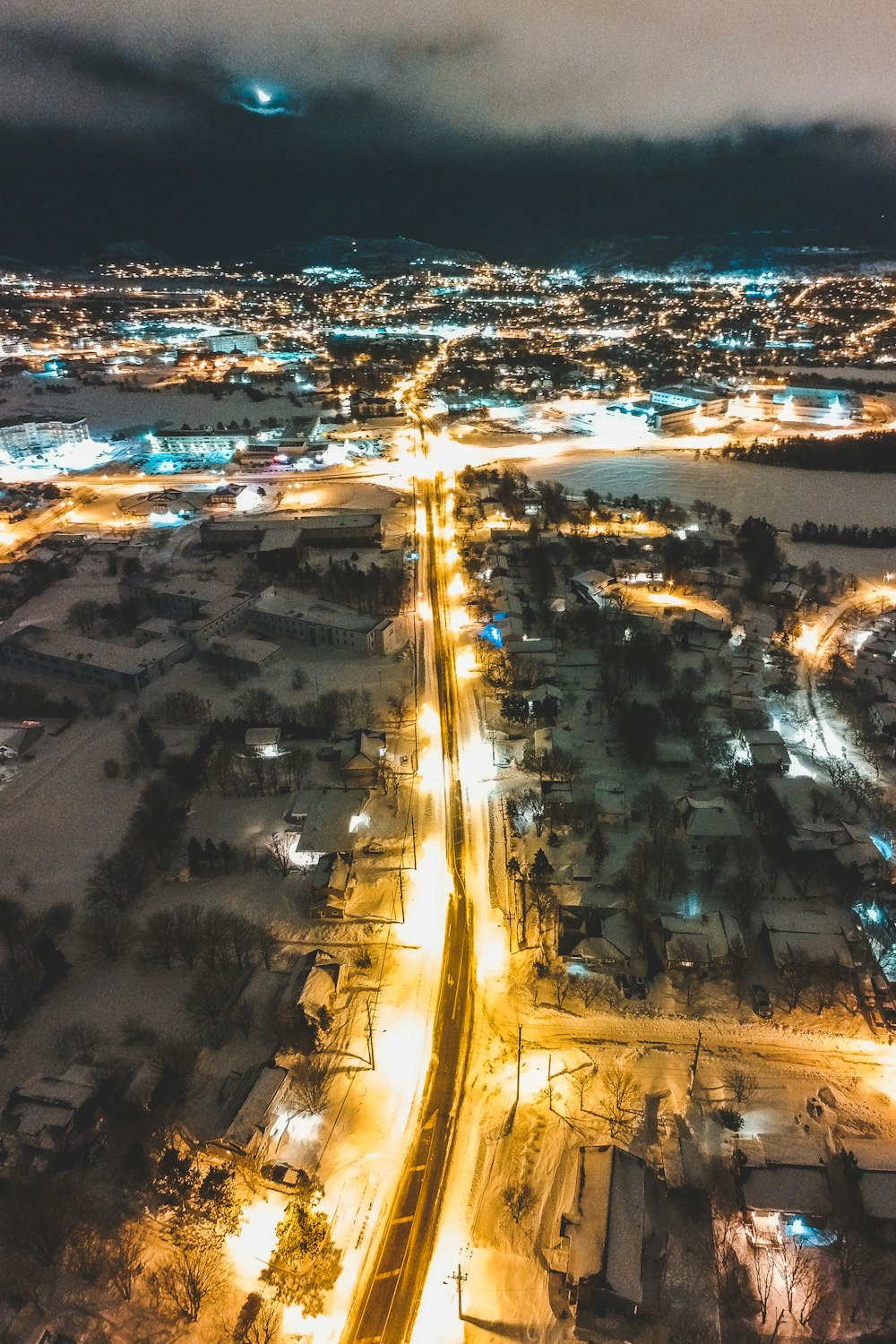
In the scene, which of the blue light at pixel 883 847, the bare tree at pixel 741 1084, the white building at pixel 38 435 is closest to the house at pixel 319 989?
the bare tree at pixel 741 1084

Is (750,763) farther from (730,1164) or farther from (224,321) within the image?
(224,321)

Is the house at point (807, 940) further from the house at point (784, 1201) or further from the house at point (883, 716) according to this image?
the house at point (883, 716)

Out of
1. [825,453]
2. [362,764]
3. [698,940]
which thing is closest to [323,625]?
[362,764]

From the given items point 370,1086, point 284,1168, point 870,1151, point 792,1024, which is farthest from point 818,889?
A: point 284,1168

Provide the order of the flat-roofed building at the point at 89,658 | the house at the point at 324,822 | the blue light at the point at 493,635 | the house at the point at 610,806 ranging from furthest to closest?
the blue light at the point at 493,635
the flat-roofed building at the point at 89,658
the house at the point at 610,806
the house at the point at 324,822

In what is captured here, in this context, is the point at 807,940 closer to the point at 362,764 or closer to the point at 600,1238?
the point at 600,1238

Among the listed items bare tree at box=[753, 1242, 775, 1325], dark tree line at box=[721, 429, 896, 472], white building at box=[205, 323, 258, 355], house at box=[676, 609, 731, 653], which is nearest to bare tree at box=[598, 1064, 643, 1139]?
bare tree at box=[753, 1242, 775, 1325]
